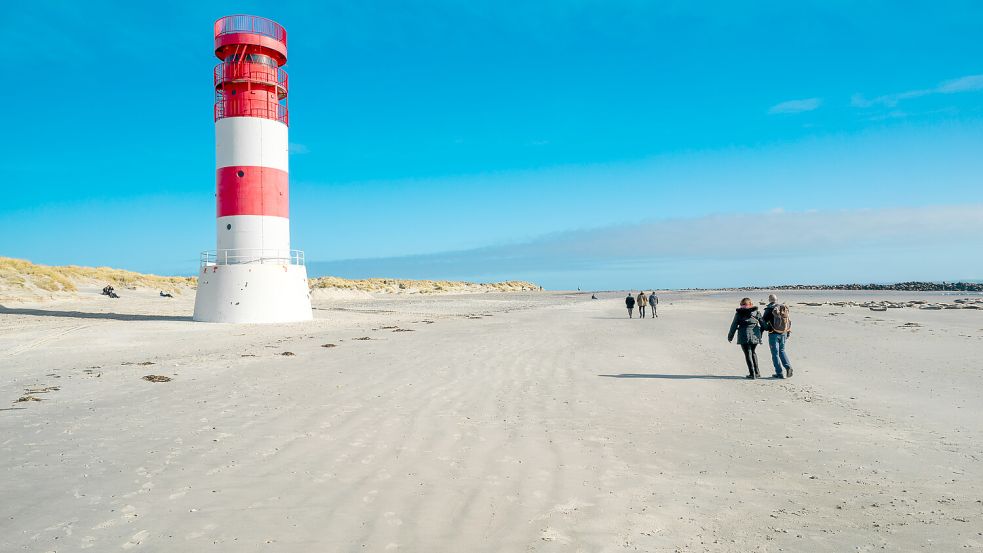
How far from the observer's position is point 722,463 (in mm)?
6117

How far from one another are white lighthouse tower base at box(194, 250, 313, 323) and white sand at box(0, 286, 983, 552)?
8.52 metres

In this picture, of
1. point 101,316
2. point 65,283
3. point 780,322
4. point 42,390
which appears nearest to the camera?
point 42,390

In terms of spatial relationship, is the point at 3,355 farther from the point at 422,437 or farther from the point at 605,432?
the point at 605,432

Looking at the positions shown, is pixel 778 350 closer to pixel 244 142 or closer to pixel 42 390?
pixel 42 390

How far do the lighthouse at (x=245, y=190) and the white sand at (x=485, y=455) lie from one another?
343 inches

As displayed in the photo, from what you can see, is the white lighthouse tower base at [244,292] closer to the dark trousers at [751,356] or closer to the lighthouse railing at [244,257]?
the lighthouse railing at [244,257]

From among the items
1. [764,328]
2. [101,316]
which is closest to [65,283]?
[101,316]

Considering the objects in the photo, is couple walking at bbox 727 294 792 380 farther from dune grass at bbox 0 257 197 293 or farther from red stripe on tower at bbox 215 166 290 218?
dune grass at bbox 0 257 197 293

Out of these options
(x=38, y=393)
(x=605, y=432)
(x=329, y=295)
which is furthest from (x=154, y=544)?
(x=329, y=295)

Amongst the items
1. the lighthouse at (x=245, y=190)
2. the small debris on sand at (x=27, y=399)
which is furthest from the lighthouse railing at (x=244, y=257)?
the small debris on sand at (x=27, y=399)

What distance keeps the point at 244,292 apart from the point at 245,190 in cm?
403

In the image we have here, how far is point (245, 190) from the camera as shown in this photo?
22094 millimetres

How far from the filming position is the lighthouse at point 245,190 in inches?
869

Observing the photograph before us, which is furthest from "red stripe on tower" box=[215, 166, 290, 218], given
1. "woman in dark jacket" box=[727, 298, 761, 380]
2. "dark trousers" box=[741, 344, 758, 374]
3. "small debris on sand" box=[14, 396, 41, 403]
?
"dark trousers" box=[741, 344, 758, 374]
